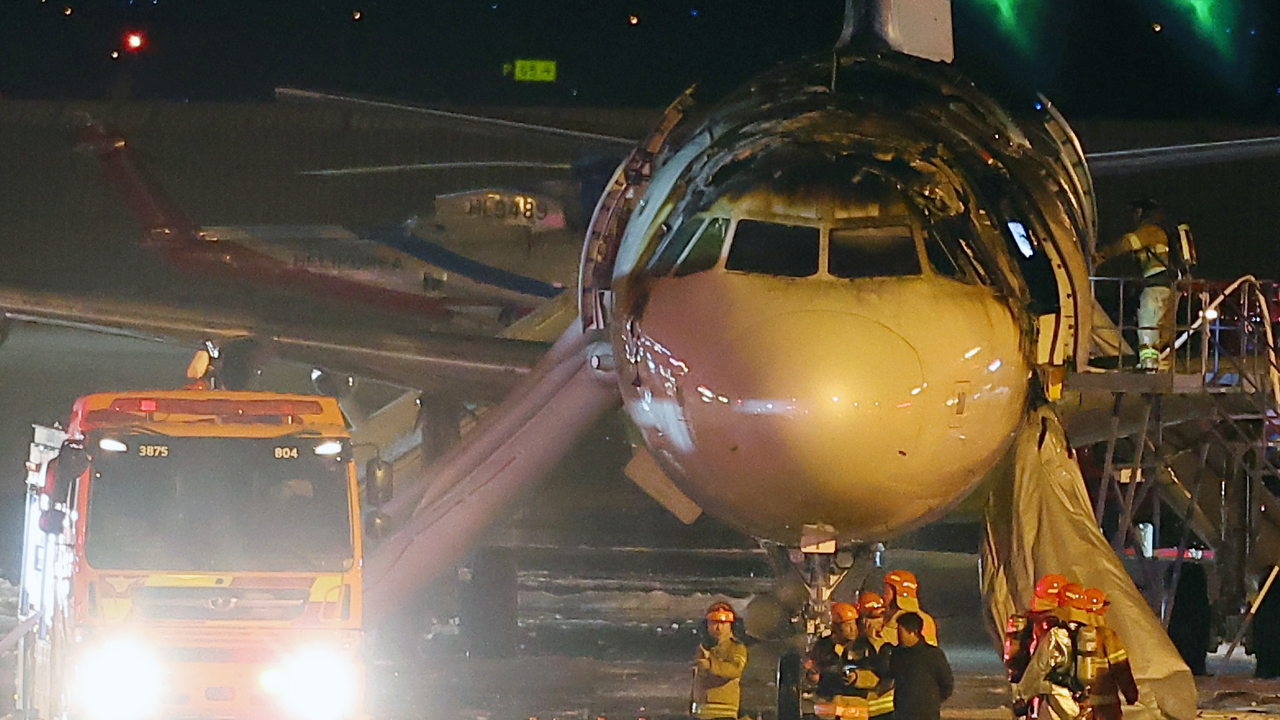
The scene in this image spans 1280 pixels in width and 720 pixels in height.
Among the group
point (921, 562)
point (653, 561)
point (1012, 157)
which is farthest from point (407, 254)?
point (1012, 157)

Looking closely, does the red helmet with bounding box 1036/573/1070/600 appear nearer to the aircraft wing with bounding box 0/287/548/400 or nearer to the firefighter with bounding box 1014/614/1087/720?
the firefighter with bounding box 1014/614/1087/720

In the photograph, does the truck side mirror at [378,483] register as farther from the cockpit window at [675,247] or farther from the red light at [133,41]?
the red light at [133,41]

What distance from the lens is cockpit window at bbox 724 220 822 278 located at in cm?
959

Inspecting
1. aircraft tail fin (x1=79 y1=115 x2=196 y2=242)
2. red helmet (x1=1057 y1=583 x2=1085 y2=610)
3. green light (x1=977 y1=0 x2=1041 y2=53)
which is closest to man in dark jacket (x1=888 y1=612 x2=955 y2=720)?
red helmet (x1=1057 y1=583 x2=1085 y2=610)

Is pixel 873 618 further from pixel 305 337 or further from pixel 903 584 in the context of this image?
pixel 305 337

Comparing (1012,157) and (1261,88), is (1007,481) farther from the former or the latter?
(1261,88)

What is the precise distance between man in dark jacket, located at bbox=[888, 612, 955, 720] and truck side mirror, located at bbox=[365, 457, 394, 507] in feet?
10.4

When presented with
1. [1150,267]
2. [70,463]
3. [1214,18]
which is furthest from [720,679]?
[1214,18]

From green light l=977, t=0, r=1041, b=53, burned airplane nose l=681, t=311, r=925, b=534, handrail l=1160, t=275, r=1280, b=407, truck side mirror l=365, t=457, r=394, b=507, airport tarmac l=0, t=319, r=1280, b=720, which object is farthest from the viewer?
green light l=977, t=0, r=1041, b=53

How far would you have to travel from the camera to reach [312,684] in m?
10.4

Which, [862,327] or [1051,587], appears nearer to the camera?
[862,327]

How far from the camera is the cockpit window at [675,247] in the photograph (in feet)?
33.4

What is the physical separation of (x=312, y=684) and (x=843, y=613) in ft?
10.1

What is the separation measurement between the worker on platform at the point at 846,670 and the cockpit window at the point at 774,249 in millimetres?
2139
